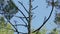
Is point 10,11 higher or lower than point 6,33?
higher

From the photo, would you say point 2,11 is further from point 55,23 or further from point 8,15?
point 55,23

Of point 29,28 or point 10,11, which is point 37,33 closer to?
point 29,28

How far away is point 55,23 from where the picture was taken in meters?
10.8

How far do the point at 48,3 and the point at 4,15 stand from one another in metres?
1.72

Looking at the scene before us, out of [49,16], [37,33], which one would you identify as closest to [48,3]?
[49,16]

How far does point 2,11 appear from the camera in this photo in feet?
35.2

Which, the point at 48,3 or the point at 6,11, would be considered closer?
the point at 48,3

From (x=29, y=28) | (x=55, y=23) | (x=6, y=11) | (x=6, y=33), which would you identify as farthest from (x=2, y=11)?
(x=6, y=33)

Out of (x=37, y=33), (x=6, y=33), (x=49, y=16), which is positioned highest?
(x=49, y=16)

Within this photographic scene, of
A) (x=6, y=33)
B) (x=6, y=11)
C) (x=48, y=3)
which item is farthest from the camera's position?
(x=6, y=33)

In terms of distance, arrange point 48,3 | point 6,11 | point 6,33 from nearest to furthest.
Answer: point 48,3, point 6,11, point 6,33

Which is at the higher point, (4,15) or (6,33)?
(4,15)

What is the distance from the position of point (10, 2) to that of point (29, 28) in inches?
44.7

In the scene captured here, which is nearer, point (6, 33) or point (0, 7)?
point (0, 7)
